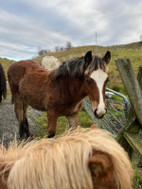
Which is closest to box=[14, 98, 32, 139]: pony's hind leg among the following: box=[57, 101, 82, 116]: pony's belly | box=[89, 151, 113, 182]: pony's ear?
box=[57, 101, 82, 116]: pony's belly

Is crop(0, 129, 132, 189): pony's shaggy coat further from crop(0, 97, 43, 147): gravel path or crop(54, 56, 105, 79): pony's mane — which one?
crop(0, 97, 43, 147): gravel path

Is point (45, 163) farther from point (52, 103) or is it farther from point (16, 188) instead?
point (52, 103)

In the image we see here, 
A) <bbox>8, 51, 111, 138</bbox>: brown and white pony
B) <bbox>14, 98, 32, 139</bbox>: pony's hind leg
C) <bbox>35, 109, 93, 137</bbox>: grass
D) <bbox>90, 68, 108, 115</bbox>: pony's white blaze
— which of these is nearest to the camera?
<bbox>90, 68, 108, 115</bbox>: pony's white blaze

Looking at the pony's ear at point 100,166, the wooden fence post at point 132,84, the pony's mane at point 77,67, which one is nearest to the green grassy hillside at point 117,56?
the pony's mane at point 77,67

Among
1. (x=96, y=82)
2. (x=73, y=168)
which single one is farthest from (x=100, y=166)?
(x=96, y=82)

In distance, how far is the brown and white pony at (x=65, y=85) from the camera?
239 centimetres

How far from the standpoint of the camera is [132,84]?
5.26 ft

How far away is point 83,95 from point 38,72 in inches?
57.8

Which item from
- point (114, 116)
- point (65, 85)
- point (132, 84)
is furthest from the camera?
point (114, 116)

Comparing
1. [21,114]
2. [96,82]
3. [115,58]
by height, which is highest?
[115,58]

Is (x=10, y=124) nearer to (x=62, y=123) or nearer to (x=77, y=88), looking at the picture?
(x=62, y=123)

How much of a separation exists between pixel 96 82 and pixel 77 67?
1.89 ft

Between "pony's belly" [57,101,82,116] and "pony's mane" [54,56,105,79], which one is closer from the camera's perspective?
"pony's mane" [54,56,105,79]

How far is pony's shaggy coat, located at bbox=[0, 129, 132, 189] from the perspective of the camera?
848 mm
